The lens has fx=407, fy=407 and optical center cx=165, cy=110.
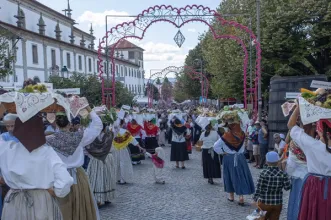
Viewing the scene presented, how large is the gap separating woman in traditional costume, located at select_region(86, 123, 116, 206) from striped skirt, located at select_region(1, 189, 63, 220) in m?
3.90

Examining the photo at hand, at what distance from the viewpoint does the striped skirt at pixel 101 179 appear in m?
8.08

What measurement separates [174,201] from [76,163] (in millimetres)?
3569

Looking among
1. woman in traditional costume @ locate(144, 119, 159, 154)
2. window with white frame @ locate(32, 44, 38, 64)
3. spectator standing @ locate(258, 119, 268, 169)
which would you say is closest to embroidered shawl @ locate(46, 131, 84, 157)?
spectator standing @ locate(258, 119, 268, 169)

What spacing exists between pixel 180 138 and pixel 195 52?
136ft

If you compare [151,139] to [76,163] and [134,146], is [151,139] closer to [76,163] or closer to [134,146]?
[134,146]

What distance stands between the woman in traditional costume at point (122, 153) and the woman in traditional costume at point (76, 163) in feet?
13.6

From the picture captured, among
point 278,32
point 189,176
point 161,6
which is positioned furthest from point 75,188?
point 278,32

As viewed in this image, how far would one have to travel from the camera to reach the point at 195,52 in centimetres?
5388

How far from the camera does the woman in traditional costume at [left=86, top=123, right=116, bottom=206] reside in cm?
799

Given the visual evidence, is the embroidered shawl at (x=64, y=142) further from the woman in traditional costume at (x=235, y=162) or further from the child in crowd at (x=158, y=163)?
the child in crowd at (x=158, y=163)

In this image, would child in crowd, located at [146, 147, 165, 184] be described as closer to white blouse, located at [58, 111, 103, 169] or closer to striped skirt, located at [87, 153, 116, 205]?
striped skirt, located at [87, 153, 116, 205]

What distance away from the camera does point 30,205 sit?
3.97 meters

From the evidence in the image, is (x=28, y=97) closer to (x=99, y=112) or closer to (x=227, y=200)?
(x=99, y=112)

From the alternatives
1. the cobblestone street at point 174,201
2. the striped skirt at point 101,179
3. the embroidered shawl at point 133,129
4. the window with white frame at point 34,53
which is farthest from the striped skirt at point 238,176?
the window with white frame at point 34,53
